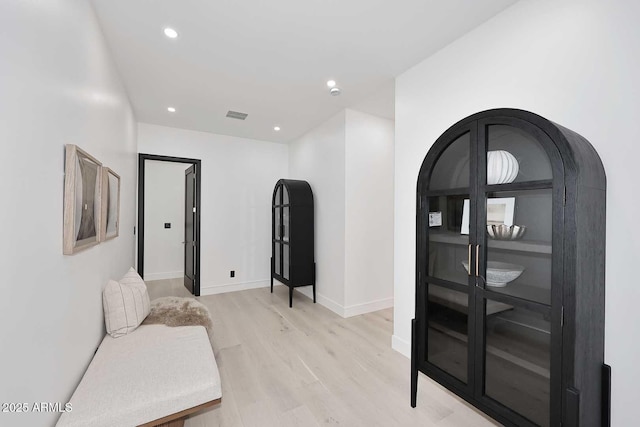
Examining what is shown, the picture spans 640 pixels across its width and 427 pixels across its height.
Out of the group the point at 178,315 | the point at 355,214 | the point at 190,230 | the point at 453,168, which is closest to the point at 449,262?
the point at 453,168

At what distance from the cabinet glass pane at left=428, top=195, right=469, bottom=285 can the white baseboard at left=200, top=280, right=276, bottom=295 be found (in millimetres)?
3609

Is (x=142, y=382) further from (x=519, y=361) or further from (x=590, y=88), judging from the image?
(x=590, y=88)

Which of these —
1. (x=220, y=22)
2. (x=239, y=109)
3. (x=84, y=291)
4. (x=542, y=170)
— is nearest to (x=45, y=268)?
(x=84, y=291)

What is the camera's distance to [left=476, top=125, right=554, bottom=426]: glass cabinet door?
4.17ft

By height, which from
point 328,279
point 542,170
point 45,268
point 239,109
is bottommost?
point 328,279

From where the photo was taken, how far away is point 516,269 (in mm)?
1382

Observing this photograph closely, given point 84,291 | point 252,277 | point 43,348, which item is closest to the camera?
point 43,348

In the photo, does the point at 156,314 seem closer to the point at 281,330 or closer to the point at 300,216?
the point at 281,330

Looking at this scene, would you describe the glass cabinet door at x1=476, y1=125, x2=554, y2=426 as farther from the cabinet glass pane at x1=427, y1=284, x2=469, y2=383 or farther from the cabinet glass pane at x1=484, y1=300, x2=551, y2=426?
the cabinet glass pane at x1=427, y1=284, x2=469, y2=383

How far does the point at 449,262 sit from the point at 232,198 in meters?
3.73

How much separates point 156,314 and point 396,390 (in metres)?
1.99

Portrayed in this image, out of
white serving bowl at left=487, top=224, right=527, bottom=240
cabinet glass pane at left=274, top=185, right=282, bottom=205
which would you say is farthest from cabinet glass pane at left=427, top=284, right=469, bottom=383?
cabinet glass pane at left=274, top=185, right=282, bottom=205

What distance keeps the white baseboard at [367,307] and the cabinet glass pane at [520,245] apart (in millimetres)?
2233

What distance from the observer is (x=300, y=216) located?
3988 millimetres
